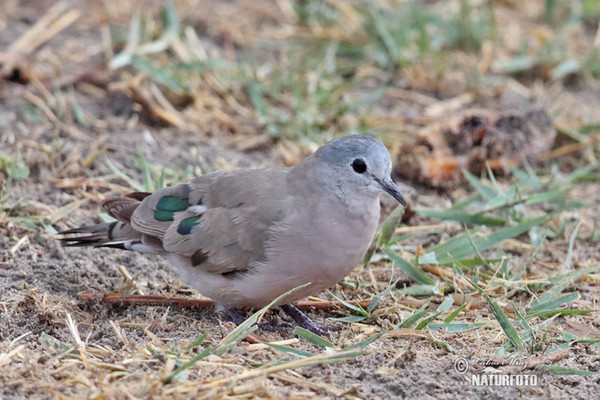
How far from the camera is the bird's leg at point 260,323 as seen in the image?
396 centimetres

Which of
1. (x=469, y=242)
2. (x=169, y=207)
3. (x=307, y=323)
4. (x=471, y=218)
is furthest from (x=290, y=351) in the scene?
(x=471, y=218)

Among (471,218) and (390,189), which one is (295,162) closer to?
(471,218)

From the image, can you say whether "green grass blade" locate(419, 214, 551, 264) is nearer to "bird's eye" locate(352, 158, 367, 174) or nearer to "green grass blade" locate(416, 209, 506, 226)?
"green grass blade" locate(416, 209, 506, 226)

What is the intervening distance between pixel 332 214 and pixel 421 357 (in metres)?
0.73

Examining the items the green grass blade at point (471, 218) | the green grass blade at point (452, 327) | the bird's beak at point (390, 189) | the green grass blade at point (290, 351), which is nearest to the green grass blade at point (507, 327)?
the green grass blade at point (452, 327)

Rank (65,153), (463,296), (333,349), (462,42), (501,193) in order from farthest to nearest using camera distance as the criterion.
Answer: (462,42)
(65,153)
(501,193)
(463,296)
(333,349)

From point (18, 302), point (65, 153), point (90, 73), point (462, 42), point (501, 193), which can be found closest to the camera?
point (18, 302)

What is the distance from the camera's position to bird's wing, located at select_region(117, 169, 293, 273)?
3.94 meters

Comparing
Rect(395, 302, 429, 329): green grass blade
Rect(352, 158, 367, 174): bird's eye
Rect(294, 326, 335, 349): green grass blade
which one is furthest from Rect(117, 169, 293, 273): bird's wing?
Rect(395, 302, 429, 329): green grass blade

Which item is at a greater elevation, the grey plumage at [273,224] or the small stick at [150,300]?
the grey plumage at [273,224]

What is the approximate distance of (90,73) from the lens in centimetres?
653

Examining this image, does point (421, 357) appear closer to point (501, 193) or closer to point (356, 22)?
point (501, 193)

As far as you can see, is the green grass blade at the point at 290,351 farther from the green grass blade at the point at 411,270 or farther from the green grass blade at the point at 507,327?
the green grass blade at the point at 411,270

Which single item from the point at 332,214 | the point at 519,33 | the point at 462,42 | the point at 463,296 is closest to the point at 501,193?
the point at 463,296
